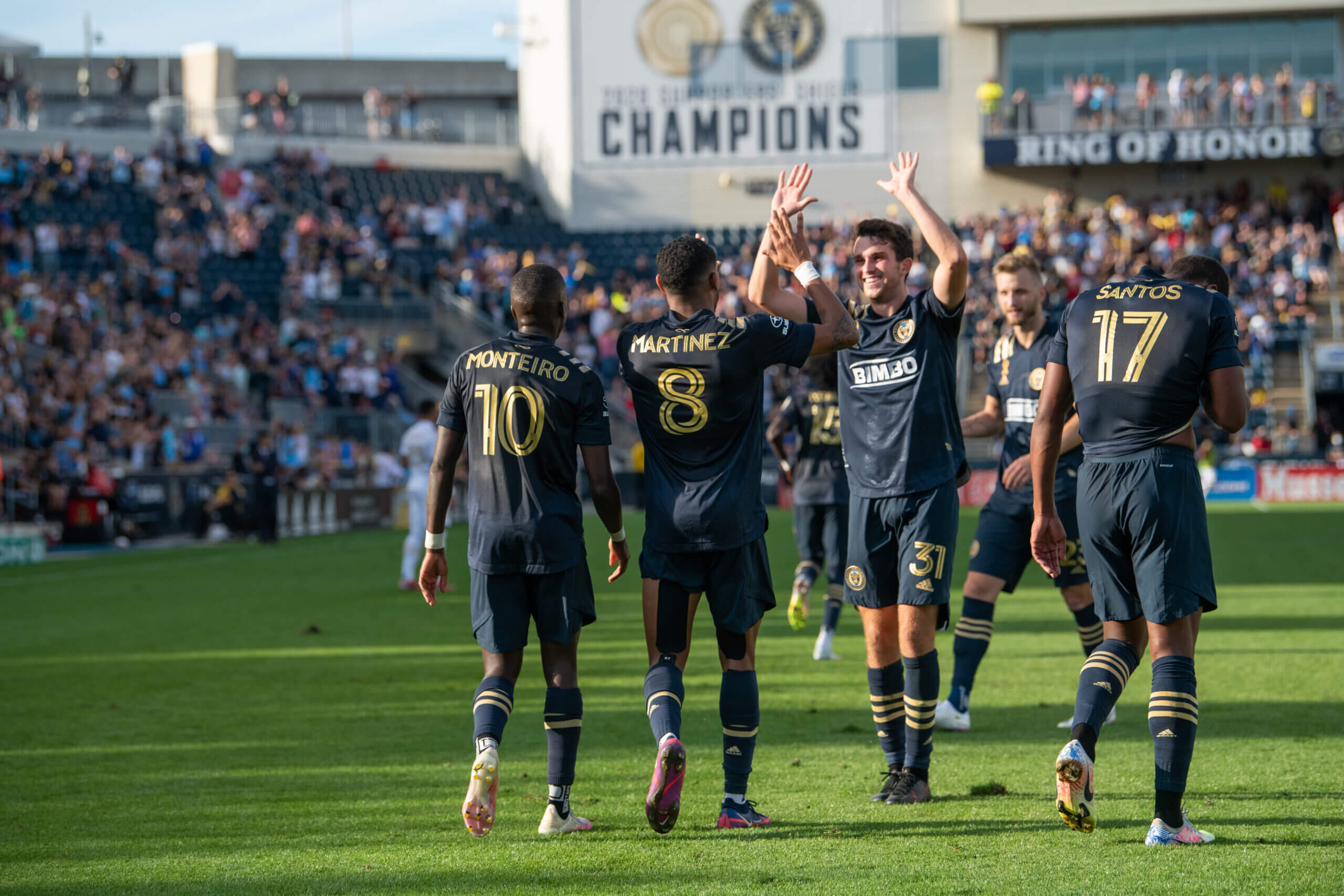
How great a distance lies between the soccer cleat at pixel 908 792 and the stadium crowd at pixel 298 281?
21028mm

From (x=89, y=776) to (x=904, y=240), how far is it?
15.7 feet

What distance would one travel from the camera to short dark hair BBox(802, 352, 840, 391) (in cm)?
1109

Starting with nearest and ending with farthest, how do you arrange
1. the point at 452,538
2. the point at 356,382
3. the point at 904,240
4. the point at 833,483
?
the point at 904,240, the point at 833,483, the point at 452,538, the point at 356,382

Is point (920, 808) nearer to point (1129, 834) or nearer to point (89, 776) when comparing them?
point (1129, 834)

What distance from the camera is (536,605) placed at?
594 centimetres

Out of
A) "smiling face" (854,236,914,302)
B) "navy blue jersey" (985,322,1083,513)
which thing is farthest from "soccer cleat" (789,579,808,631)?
"smiling face" (854,236,914,302)

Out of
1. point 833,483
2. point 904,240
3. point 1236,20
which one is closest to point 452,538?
point 833,483

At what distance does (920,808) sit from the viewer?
609 cm

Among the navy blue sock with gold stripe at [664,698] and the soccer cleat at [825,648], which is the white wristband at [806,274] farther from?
the soccer cleat at [825,648]

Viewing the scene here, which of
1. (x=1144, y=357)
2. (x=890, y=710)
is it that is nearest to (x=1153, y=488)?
(x=1144, y=357)

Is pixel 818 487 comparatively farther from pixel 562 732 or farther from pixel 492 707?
pixel 492 707

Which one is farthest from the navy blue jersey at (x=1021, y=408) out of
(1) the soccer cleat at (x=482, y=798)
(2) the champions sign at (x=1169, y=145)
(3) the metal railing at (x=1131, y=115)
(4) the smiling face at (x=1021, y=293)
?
(3) the metal railing at (x=1131, y=115)

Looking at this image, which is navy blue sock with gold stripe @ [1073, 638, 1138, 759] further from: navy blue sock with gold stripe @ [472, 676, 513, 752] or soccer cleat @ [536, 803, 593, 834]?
navy blue sock with gold stripe @ [472, 676, 513, 752]

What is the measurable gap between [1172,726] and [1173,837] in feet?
1.34
